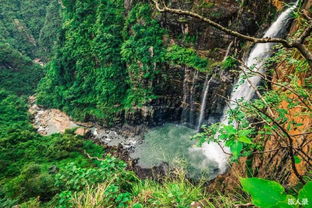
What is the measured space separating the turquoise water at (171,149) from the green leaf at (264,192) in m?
8.69

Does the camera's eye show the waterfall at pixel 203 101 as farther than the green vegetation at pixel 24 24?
No

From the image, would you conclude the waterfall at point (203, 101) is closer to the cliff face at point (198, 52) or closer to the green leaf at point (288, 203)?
the cliff face at point (198, 52)

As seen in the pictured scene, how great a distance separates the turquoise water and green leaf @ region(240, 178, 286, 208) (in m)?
8.69

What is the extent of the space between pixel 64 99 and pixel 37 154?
6112 mm

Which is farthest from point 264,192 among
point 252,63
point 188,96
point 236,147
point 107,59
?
point 107,59

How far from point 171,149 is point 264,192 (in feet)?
33.4

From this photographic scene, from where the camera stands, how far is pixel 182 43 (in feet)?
35.8

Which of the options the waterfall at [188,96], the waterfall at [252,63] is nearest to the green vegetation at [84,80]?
the waterfall at [188,96]

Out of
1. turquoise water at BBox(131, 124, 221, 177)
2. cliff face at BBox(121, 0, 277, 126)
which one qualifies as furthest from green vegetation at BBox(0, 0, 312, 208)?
turquoise water at BBox(131, 124, 221, 177)

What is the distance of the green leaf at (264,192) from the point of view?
0.55 meters

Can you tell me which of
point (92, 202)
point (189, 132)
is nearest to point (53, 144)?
point (189, 132)

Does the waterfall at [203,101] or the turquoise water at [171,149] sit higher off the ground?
the waterfall at [203,101]

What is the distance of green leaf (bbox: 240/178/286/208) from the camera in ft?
1.82

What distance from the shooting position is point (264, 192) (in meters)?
0.57
